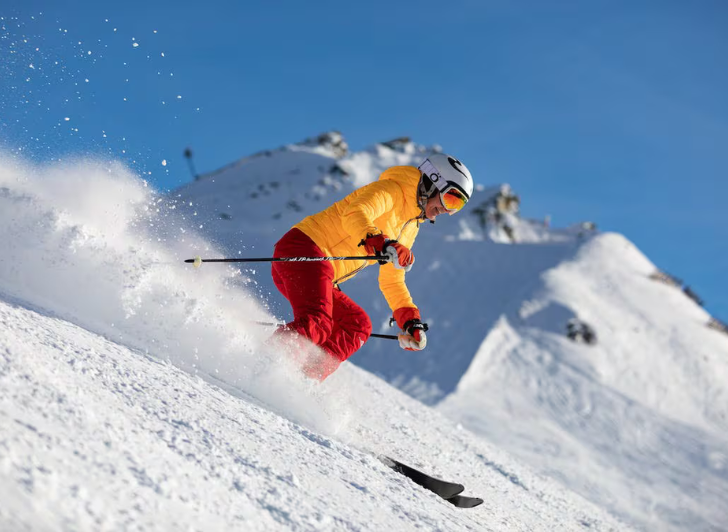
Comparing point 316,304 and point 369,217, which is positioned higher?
point 369,217

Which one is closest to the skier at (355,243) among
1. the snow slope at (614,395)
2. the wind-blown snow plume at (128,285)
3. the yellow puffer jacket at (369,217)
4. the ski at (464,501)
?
the yellow puffer jacket at (369,217)

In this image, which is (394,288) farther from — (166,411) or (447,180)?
(166,411)

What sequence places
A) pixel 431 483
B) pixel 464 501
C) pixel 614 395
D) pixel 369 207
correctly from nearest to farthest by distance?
pixel 431 483 < pixel 464 501 < pixel 369 207 < pixel 614 395

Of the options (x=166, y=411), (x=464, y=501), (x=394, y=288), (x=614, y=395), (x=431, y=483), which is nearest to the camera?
(x=166, y=411)

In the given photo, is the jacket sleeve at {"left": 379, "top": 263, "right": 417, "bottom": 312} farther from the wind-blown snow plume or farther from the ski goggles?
the wind-blown snow plume

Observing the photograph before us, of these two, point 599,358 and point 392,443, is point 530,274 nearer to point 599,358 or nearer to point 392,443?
point 599,358

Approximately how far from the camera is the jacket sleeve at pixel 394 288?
529 cm

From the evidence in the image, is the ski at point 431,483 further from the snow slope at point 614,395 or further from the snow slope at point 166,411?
the snow slope at point 614,395

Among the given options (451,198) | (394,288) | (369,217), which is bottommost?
(394,288)

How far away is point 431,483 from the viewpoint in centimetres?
389

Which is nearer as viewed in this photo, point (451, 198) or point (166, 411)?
point (166, 411)

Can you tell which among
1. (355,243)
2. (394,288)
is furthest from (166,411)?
(394,288)

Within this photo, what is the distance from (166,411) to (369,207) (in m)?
2.36

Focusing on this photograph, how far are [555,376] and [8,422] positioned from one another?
13658mm
